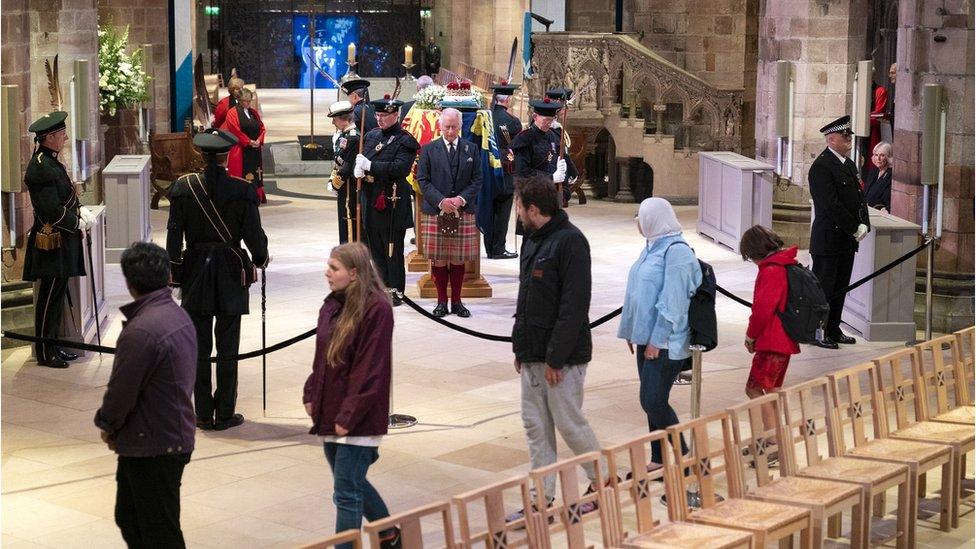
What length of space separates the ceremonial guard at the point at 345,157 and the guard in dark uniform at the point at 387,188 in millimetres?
238

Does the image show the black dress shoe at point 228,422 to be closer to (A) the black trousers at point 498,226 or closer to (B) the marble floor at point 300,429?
(B) the marble floor at point 300,429

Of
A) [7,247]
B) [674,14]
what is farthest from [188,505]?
[674,14]

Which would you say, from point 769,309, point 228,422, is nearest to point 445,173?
point 228,422

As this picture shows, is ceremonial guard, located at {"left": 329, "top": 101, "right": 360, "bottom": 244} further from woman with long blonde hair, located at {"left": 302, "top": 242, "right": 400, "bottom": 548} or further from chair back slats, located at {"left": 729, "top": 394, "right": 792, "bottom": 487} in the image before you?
woman with long blonde hair, located at {"left": 302, "top": 242, "right": 400, "bottom": 548}

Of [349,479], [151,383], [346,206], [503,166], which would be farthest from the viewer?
[503,166]

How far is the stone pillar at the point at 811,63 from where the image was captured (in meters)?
15.8

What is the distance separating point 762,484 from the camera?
21.9 feet

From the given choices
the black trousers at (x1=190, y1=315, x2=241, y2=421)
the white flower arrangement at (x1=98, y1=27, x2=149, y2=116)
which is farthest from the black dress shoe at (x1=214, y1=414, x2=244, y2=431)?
the white flower arrangement at (x1=98, y1=27, x2=149, y2=116)

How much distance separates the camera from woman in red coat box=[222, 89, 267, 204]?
1805 cm

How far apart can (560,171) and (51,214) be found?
5447mm

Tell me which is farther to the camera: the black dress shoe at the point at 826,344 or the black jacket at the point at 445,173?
the black jacket at the point at 445,173

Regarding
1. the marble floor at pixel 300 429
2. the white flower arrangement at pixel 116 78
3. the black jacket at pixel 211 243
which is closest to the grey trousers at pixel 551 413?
the marble floor at pixel 300 429

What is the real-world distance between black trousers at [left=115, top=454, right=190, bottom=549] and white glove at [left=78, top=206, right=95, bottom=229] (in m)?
4.85

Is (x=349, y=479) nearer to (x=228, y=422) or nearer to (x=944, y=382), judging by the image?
(x=228, y=422)
